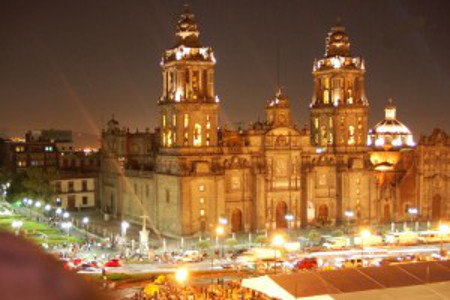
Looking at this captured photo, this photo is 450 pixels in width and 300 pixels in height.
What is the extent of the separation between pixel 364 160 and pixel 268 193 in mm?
15716

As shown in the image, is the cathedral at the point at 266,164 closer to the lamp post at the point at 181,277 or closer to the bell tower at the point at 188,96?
the bell tower at the point at 188,96

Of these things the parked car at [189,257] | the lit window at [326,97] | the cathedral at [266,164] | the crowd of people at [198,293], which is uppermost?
the lit window at [326,97]

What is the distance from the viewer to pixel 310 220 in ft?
270

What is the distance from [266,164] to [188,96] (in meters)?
13.0

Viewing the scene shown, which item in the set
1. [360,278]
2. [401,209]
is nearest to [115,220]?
A: [401,209]

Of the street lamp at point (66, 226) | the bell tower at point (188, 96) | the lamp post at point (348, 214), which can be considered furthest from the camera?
the lamp post at point (348, 214)

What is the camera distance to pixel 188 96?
74.0m

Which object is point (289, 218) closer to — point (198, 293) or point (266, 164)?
point (266, 164)

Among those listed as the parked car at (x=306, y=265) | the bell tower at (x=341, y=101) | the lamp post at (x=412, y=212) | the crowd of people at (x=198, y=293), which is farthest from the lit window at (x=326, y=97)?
the crowd of people at (x=198, y=293)

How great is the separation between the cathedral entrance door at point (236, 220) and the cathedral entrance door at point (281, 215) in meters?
5.15

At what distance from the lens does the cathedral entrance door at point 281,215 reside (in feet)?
264

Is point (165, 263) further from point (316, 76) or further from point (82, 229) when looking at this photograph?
Answer: point (316, 76)

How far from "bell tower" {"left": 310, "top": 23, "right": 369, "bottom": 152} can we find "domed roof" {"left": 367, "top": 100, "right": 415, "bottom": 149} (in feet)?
64.4

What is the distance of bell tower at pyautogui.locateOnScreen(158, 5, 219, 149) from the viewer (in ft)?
242
